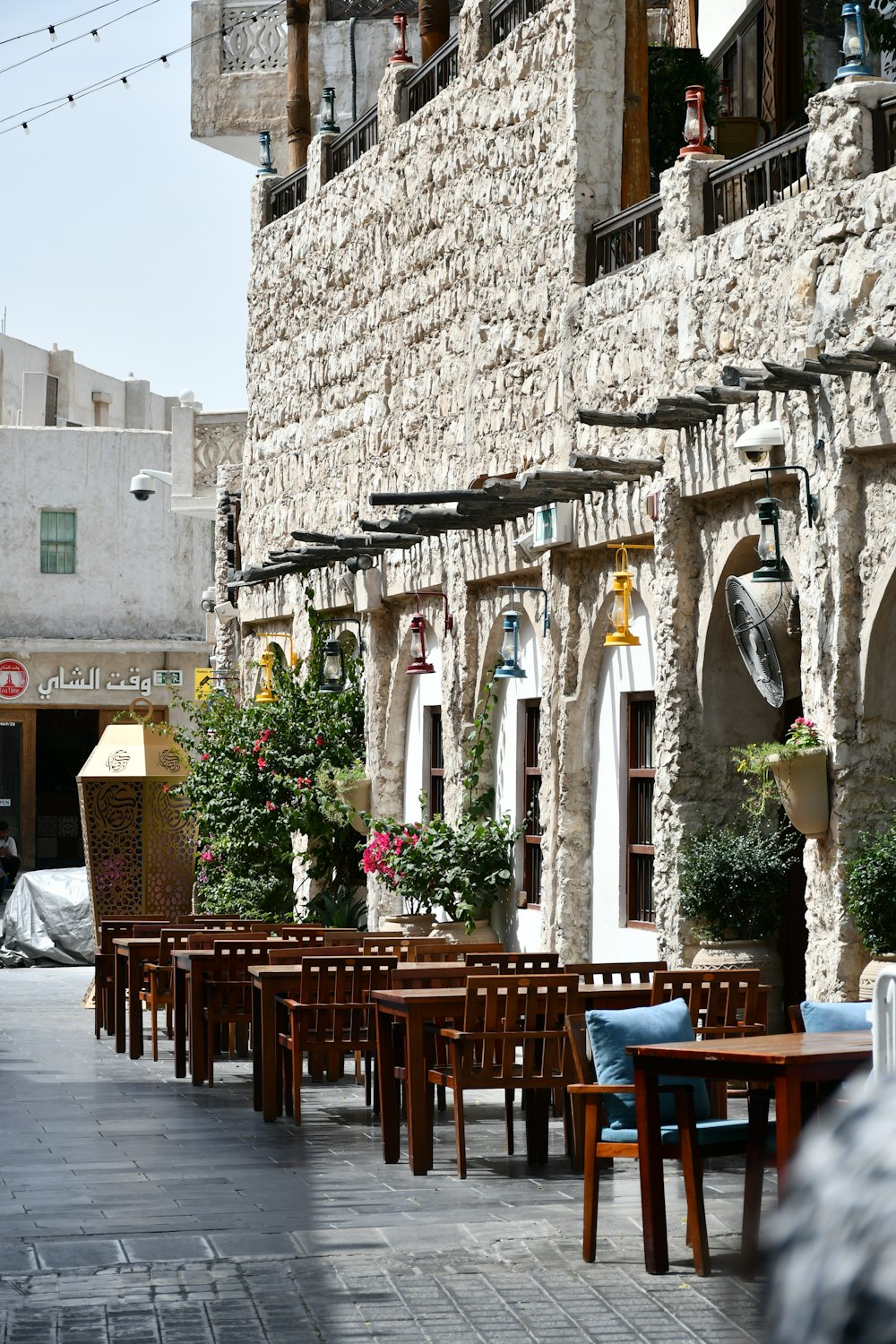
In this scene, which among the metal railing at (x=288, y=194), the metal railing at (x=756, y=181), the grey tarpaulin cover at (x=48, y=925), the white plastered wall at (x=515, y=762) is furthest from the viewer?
the grey tarpaulin cover at (x=48, y=925)

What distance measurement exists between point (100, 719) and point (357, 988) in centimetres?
2246

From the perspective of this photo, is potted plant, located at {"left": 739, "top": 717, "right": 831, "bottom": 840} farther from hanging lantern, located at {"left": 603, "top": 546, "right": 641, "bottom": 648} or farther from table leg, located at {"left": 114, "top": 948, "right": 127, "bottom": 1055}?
table leg, located at {"left": 114, "top": 948, "right": 127, "bottom": 1055}

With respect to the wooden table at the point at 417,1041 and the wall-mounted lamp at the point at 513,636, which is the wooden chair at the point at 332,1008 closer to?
the wooden table at the point at 417,1041

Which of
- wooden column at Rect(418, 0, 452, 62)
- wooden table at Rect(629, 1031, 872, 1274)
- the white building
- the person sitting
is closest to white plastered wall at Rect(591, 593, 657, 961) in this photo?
wooden table at Rect(629, 1031, 872, 1274)

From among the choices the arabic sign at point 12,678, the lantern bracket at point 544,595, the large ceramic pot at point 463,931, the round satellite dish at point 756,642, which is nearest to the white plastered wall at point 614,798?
the lantern bracket at point 544,595

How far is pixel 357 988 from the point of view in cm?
905

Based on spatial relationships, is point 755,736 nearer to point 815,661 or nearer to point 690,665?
point 690,665

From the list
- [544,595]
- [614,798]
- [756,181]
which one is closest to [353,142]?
[544,595]

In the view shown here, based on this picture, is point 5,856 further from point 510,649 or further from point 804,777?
point 804,777

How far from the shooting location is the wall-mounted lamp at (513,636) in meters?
12.8

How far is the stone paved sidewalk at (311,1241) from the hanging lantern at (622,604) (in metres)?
2.91

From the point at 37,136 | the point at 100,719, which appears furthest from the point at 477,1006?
the point at 100,719

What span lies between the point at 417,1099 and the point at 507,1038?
47 centimetres

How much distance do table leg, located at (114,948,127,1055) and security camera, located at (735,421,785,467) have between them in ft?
18.2
